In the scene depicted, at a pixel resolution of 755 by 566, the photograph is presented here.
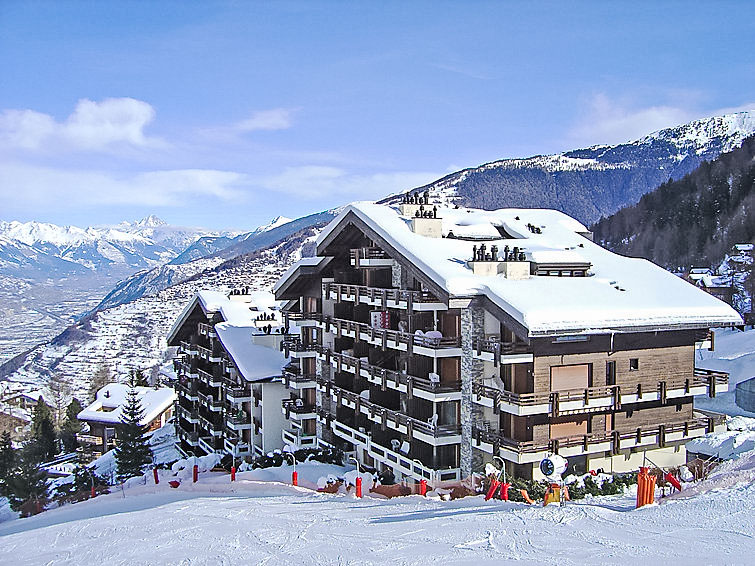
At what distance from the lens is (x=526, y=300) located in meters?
22.3

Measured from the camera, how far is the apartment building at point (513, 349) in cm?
2247

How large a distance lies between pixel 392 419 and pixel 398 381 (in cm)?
149

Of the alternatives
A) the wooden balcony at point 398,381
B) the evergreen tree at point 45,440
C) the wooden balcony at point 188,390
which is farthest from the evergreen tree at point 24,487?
the wooden balcony at point 398,381

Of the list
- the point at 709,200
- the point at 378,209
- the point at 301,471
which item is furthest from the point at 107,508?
the point at 709,200

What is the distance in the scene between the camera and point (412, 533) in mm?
14617

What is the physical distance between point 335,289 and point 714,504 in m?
20.2

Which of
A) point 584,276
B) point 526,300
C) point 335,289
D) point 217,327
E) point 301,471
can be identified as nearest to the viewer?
point 526,300

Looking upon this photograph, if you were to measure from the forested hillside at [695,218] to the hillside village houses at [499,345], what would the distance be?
86249 millimetres

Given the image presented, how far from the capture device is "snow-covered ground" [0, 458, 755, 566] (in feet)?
40.2

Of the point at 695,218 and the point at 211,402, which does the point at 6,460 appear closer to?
the point at 211,402

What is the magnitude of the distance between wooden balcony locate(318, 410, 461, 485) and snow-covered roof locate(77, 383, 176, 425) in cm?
3820

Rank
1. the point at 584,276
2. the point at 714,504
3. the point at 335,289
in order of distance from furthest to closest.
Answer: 1. the point at 335,289
2. the point at 584,276
3. the point at 714,504

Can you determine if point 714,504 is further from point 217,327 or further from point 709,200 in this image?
point 709,200

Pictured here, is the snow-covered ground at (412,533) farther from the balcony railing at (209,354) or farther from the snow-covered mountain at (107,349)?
the snow-covered mountain at (107,349)
